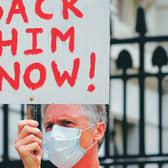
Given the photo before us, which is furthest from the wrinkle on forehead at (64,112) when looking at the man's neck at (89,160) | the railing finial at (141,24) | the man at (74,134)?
the railing finial at (141,24)

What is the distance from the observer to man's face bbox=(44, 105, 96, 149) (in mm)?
5414

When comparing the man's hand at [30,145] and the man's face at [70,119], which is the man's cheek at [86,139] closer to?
the man's face at [70,119]

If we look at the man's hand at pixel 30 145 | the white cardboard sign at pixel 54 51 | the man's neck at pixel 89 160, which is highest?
the white cardboard sign at pixel 54 51

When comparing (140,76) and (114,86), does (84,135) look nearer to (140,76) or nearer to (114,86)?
(140,76)

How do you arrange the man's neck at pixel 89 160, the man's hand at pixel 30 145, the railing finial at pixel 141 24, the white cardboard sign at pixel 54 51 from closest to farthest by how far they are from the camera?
1. the man's hand at pixel 30 145
2. the white cardboard sign at pixel 54 51
3. the man's neck at pixel 89 160
4. the railing finial at pixel 141 24

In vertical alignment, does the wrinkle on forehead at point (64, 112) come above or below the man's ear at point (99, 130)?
above

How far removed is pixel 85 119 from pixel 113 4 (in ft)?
43.0

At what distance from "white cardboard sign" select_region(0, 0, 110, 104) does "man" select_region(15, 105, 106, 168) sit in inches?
9.3

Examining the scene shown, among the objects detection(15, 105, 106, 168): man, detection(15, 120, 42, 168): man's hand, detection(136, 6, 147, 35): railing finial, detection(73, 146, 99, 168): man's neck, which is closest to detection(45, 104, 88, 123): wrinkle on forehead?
detection(15, 105, 106, 168): man

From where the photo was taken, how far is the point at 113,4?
728 inches

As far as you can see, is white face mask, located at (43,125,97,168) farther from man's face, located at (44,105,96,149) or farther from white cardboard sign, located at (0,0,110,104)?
white cardboard sign, located at (0,0,110,104)

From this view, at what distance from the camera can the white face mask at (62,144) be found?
215 inches

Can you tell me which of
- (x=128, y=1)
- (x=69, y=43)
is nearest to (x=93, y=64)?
(x=69, y=43)

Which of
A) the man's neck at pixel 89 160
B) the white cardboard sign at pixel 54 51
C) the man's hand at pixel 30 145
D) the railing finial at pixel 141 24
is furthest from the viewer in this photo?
the railing finial at pixel 141 24
